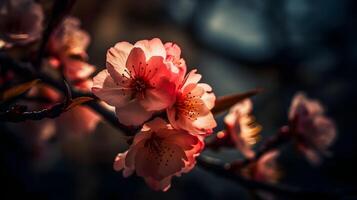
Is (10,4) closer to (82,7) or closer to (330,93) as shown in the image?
(82,7)

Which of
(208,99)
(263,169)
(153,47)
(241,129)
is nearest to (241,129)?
(241,129)

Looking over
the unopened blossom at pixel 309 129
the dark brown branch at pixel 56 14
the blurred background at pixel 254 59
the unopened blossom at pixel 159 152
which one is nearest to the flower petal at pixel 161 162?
the unopened blossom at pixel 159 152

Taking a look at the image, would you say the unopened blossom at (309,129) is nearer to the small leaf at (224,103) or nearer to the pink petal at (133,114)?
the small leaf at (224,103)

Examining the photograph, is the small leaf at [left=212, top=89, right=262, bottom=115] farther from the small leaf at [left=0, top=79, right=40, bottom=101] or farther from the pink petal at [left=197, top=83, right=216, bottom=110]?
the small leaf at [left=0, top=79, right=40, bottom=101]

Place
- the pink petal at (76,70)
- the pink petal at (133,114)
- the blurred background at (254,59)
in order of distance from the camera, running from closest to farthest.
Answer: the pink petal at (133,114) → the pink petal at (76,70) → the blurred background at (254,59)

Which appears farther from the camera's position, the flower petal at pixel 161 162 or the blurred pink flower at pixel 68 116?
the blurred pink flower at pixel 68 116

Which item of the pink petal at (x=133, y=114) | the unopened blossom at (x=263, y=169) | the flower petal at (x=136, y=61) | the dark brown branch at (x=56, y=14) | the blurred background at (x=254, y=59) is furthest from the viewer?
the blurred background at (x=254, y=59)

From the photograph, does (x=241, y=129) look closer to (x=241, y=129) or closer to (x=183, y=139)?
(x=241, y=129)
